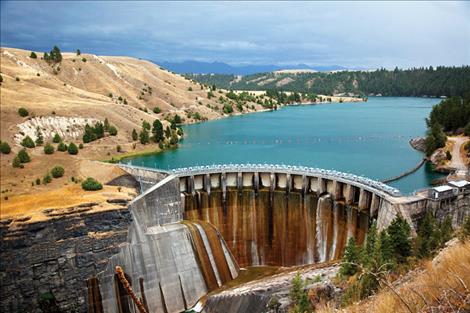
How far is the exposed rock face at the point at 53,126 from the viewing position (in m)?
71.4

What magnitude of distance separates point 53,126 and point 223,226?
5008cm

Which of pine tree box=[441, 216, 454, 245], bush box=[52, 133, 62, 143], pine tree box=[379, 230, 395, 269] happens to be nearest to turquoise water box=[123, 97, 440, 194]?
bush box=[52, 133, 62, 143]

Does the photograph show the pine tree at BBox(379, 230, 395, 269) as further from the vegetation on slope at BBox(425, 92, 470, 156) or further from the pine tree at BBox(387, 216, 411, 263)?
the vegetation on slope at BBox(425, 92, 470, 156)

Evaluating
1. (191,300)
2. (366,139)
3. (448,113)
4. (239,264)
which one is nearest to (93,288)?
(191,300)

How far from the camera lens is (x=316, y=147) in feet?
259

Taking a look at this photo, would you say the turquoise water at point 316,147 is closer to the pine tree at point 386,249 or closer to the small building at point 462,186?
the small building at point 462,186

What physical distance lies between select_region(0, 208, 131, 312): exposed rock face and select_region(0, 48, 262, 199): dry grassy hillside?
28.1 feet

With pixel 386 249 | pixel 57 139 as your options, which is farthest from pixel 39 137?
pixel 386 249

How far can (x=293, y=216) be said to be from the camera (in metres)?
40.4

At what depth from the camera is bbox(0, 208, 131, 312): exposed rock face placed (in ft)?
99.7

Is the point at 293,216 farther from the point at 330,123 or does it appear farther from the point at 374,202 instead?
the point at 330,123

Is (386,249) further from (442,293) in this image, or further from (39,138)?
(39,138)

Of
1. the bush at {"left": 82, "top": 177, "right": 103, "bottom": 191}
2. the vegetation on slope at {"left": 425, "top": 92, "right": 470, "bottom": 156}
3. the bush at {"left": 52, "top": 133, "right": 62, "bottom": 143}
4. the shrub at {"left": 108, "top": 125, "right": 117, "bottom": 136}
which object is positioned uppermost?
the vegetation on slope at {"left": 425, "top": 92, "right": 470, "bottom": 156}

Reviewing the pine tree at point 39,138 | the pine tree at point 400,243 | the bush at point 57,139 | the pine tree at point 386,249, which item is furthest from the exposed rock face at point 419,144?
the pine tree at point 39,138
